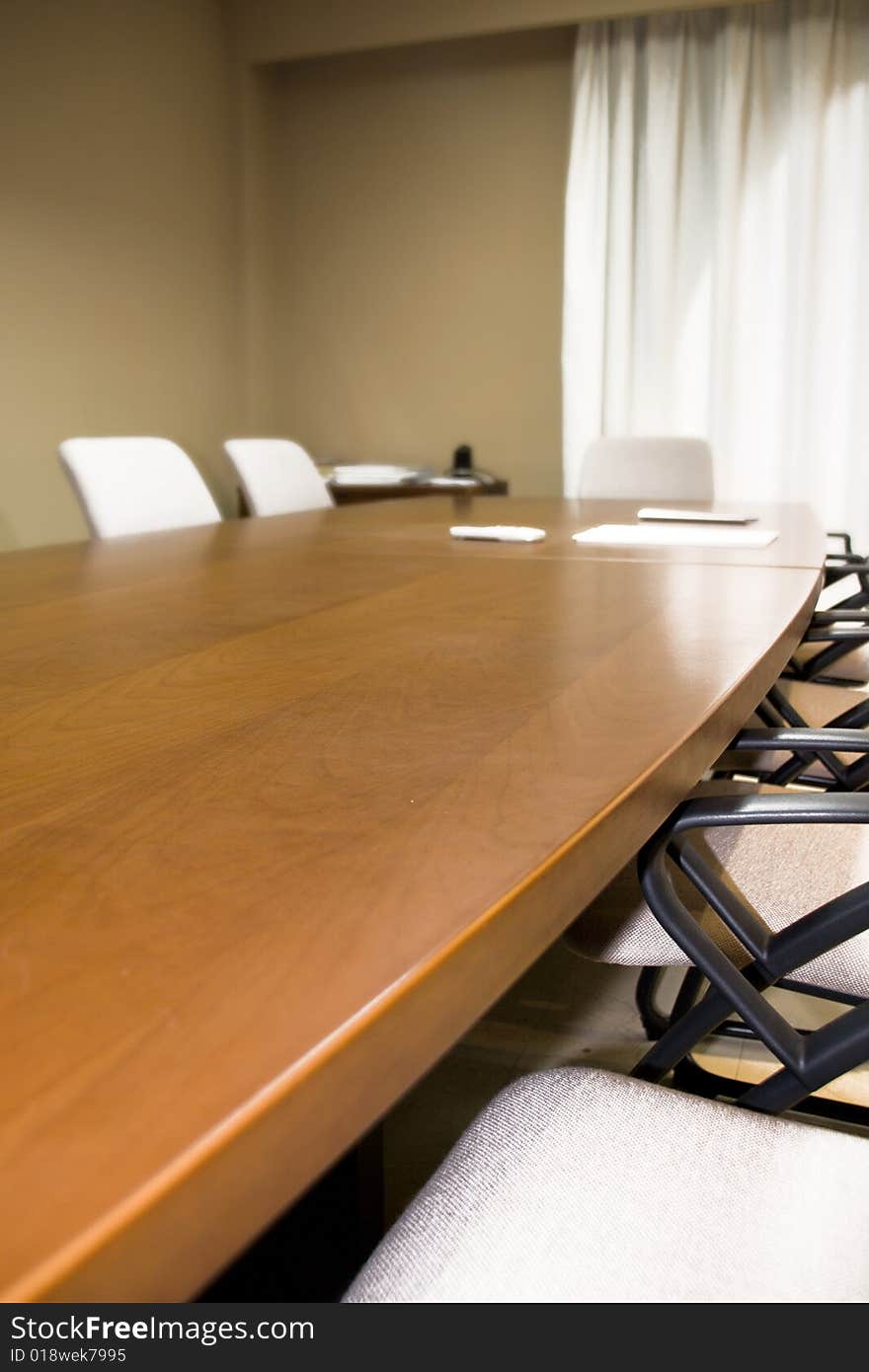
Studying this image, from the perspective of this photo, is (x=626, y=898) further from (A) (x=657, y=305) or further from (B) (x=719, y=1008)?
(A) (x=657, y=305)

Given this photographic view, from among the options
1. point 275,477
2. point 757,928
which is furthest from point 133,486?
point 757,928

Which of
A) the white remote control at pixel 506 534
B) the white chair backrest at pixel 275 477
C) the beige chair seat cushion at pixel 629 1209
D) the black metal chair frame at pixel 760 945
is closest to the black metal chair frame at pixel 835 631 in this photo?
the white remote control at pixel 506 534

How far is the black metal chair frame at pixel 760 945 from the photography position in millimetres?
840

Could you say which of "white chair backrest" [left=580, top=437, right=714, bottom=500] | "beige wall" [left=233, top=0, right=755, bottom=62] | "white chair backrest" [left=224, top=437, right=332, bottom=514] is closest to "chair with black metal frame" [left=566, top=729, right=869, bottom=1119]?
"white chair backrest" [left=224, top=437, right=332, bottom=514]

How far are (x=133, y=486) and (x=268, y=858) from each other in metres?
2.26

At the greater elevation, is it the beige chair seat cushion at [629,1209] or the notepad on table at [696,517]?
the notepad on table at [696,517]

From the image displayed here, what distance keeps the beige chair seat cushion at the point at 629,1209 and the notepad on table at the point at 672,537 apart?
1477 millimetres

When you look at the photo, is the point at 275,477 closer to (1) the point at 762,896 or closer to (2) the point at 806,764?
(2) the point at 806,764

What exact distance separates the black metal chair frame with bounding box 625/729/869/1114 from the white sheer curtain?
13.5 feet

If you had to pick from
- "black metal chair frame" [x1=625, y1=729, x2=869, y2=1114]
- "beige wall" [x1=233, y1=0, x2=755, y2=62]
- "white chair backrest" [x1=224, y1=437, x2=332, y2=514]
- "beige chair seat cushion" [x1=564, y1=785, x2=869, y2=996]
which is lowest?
"beige chair seat cushion" [x1=564, y1=785, x2=869, y2=996]

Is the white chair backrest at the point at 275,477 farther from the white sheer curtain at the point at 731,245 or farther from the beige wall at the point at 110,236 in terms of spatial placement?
the white sheer curtain at the point at 731,245

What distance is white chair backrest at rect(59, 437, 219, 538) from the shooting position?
2.53 meters

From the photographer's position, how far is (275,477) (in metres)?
3.46

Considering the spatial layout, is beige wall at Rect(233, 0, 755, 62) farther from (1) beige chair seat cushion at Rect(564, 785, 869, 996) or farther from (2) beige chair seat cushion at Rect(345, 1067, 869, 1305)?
(2) beige chair seat cushion at Rect(345, 1067, 869, 1305)
